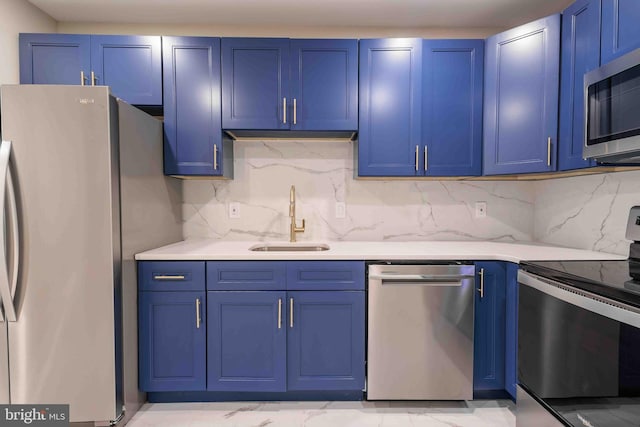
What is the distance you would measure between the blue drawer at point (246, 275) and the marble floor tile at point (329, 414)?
0.74m

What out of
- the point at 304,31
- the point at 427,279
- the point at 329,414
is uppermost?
the point at 304,31

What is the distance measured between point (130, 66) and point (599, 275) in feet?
9.24

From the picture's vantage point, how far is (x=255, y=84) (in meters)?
2.22

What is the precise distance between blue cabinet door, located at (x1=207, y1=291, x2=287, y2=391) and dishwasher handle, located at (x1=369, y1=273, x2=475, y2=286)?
672 millimetres

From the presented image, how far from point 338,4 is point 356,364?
2.35 meters

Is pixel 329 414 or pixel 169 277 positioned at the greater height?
pixel 169 277

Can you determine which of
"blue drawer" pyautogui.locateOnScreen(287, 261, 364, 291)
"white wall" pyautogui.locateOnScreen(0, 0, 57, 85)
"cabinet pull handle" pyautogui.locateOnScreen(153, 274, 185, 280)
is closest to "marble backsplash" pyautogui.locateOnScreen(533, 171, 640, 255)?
"blue drawer" pyautogui.locateOnScreen(287, 261, 364, 291)

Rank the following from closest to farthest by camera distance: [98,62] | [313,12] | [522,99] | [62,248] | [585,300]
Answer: [585,300] → [62,248] → [522,99] → [98,62] → [313,12]

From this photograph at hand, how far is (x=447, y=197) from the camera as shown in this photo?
262 cm

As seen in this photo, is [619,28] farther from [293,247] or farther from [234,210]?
[234,210]

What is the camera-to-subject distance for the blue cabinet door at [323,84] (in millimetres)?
2211

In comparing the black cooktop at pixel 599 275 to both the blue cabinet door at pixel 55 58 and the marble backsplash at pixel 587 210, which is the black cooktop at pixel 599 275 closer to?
the marble backsplash at pixel 587 210

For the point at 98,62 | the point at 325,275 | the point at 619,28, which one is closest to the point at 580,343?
the point at 325,275

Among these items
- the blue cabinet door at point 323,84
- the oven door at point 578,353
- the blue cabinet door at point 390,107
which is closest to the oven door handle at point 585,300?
the oven door at point 578,353
